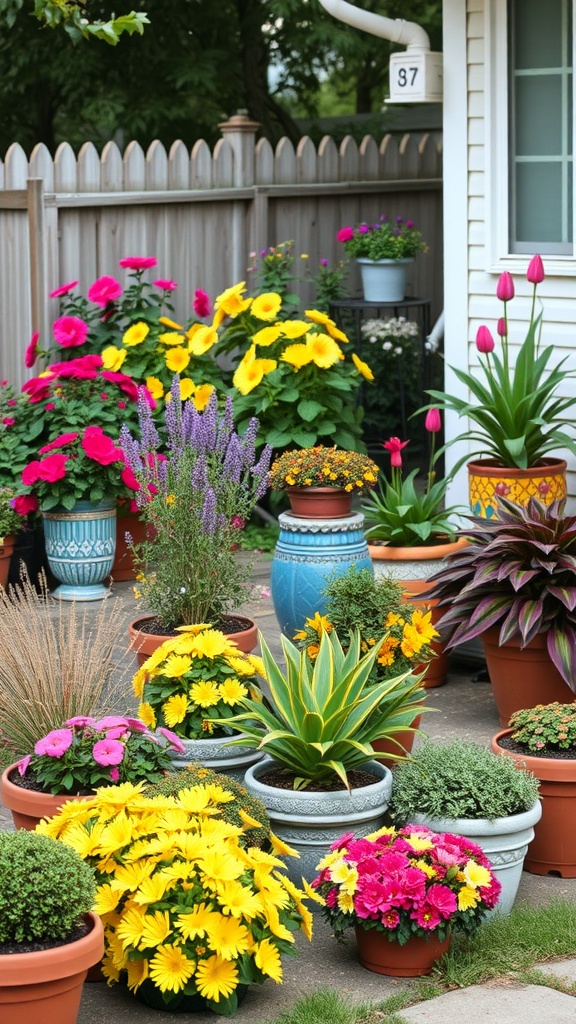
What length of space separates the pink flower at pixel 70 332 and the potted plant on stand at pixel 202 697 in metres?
3.85

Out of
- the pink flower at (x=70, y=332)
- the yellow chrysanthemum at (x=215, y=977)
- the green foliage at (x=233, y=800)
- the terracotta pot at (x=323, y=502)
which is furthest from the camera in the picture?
the pink flower at (x=70, y=332)

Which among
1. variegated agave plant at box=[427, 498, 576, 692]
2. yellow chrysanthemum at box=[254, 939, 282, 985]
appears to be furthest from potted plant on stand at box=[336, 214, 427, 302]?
yellow chrysanthemum at box=[254, 939, 282, 985]

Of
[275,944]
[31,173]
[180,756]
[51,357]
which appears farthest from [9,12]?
[275,944]

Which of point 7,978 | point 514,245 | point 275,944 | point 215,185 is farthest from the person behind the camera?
point 215,185

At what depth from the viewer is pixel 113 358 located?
824 centimetres

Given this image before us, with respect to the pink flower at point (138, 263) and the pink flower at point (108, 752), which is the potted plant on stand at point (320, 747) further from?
the pink flower at point (138, 263)

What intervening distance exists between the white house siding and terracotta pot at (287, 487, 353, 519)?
132cm

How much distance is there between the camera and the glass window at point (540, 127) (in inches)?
281

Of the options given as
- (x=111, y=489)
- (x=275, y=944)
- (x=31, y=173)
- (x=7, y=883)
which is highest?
(x=31, y=173)

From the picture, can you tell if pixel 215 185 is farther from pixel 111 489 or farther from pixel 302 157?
pixel 111 489

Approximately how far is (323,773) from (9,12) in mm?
6873

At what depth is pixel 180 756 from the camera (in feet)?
14.7

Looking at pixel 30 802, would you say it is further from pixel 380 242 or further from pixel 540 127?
pixel 380 242

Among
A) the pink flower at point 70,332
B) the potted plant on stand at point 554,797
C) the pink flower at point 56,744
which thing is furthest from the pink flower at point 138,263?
the pink flower at point 56,744
